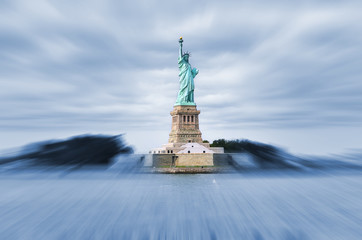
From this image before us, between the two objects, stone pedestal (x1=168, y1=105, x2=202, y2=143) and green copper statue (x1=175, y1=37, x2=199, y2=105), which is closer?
stone pedestal (x1=168, y1=105, x2=202, y2=143)

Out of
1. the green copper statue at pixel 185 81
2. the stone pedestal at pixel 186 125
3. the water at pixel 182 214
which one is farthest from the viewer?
the green copper statue at pixel 185 81

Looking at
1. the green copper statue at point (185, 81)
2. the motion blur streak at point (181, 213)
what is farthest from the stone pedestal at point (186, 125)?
the motion blur streak at point (181, 213)

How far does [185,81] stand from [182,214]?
36899 mm

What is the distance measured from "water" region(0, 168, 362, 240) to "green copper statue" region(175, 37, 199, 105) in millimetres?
24582

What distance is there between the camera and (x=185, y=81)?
5828 centimetres

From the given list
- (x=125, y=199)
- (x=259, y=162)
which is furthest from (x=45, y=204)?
(x=259, y=162)

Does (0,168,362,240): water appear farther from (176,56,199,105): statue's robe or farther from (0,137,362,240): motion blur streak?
(176,56,199,105): statue's robe

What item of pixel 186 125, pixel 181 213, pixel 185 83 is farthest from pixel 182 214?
pixel 185 83

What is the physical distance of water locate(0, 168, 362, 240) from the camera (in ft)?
64.1

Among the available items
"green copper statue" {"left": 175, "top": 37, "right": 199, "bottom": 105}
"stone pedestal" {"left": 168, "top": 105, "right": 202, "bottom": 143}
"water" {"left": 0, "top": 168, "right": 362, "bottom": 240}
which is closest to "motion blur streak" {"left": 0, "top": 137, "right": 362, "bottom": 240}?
"water" {"left": 0, "top": 168, "right": 362, "bottom": 240}

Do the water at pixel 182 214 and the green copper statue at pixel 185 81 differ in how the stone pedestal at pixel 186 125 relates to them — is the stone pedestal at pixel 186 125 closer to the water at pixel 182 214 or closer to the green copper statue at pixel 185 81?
the green copper statue at pixel 185 81

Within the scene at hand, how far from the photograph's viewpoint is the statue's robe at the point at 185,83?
5828cm

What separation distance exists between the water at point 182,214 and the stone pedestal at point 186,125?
2094 cm

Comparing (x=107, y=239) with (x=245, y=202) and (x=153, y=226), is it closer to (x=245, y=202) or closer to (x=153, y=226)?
(x=153, y=226)
